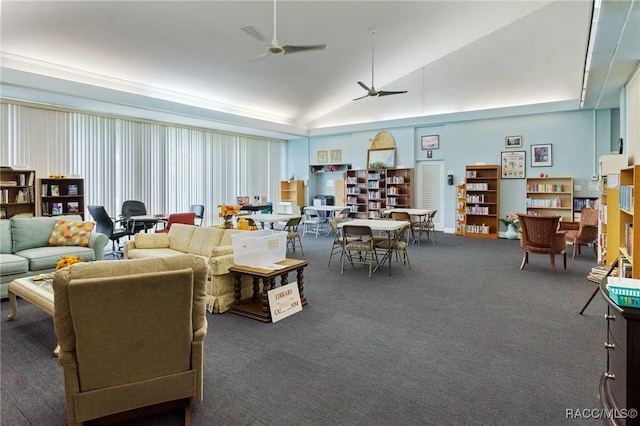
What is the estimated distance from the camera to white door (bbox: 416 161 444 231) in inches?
425

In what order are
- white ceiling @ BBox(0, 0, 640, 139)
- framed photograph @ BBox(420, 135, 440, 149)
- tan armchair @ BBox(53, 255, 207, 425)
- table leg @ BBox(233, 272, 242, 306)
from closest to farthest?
1. tan armchair @ BBox(53, 255, 207, 425)
2. table leg @ BBox(233, 272, 242, 306)
3. white ceiling @ BBox(0, 0, 640, 139)
4. framed photograph @ BBox(420, 135, 440, 149)

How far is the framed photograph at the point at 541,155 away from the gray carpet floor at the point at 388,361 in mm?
5216

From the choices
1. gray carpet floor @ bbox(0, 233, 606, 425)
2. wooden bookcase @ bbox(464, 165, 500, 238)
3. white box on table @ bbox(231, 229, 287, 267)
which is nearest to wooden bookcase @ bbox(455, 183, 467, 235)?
wooden bookcase @ bbox(464, 165, 500, 238)

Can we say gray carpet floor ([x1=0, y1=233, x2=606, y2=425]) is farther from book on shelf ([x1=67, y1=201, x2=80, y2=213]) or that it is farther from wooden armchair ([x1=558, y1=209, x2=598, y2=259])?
book on shelf ([x1=67, y1=201, x2=80, y2=213])

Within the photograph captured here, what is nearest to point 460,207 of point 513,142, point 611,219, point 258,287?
point 513,142

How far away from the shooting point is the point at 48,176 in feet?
23.7

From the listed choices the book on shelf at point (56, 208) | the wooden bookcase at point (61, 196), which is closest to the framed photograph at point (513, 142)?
the wooden bookcase at point (61, 196)

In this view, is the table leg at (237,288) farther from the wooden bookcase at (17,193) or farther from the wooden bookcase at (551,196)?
the wooden bookcase at (551,196)

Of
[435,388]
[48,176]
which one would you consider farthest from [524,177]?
[48,176]

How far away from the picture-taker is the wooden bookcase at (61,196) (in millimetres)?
6977

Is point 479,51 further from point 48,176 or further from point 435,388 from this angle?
point 48,176

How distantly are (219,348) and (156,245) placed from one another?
9.16 ft

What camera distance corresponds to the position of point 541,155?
9086 mm

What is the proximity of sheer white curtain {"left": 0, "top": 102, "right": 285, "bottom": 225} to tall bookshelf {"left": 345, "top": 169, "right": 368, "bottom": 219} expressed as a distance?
2968 mm
